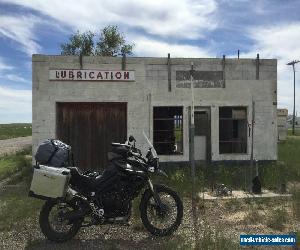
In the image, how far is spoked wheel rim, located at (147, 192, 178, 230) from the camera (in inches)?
278

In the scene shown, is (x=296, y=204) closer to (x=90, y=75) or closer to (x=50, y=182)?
(x=50, y=182)

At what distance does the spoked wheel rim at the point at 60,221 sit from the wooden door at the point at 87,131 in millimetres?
8077

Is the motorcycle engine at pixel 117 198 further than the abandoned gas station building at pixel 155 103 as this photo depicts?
No

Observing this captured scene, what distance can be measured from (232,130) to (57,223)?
34.0 feet

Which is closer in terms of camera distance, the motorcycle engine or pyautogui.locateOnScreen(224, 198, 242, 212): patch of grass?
the motorcycle engine

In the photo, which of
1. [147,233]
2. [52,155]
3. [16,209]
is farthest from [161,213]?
[16,209]

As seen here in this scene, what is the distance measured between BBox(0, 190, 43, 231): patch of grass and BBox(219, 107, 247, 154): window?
7.76m

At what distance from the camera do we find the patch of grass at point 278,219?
7.55m

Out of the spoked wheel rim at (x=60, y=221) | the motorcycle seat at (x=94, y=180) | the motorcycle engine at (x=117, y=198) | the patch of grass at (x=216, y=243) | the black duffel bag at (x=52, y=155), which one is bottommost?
the patch of grass at (x=216, y=243)

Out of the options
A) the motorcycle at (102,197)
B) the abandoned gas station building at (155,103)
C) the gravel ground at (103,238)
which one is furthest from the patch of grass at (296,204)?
the abandoned gas station building at (155,103)

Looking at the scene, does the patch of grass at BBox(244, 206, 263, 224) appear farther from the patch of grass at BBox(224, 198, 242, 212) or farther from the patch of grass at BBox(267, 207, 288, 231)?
the patch of grass at BBox(224, 198, 242, 212)

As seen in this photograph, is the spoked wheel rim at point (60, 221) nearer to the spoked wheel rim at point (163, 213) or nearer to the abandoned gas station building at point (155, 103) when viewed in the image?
the spoked wheel rim at point (163, 213)

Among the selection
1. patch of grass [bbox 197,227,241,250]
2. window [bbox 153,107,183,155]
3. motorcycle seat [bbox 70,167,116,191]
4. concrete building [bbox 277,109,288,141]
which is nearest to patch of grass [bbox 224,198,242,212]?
patch of grass [bbox 197,227,241,250]

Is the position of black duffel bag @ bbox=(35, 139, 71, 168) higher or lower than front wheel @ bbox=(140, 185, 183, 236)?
higher
